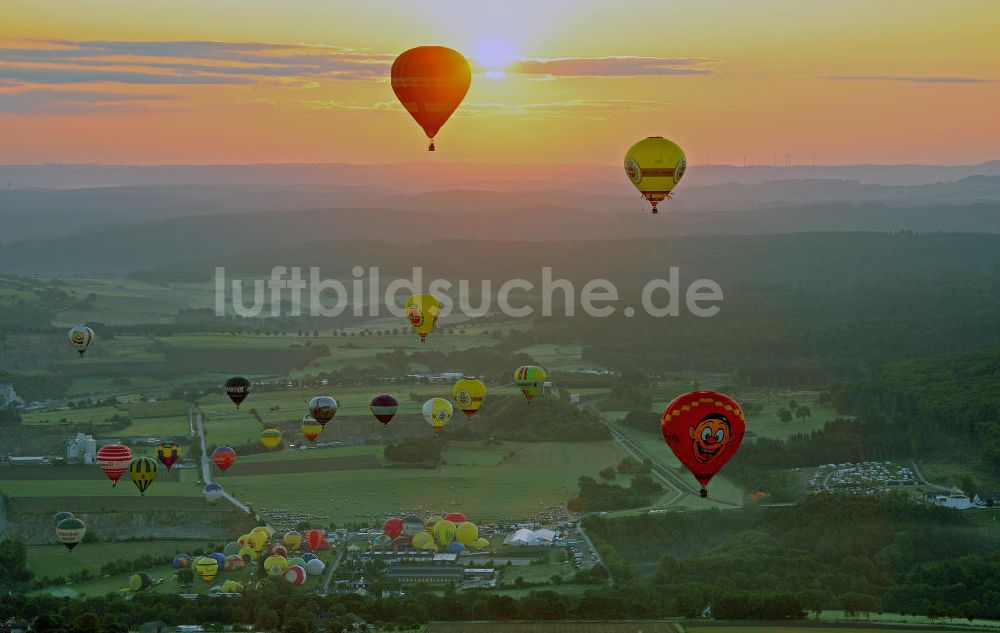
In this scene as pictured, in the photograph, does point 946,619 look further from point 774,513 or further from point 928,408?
point 928,408

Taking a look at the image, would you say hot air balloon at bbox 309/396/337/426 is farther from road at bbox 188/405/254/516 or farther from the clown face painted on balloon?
the clown face painted on balloon

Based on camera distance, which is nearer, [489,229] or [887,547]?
[887,547]

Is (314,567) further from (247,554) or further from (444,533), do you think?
(444,533)

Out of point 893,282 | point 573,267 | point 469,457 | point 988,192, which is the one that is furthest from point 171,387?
point 988,192

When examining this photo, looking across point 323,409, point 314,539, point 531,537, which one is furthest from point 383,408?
point 531,537

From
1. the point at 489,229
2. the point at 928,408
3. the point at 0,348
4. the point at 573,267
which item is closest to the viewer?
the point at 928,408

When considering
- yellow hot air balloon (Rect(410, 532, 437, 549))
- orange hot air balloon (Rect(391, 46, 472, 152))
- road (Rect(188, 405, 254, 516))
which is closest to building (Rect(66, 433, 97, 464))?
road (Rect(188, 405, 254, 516))

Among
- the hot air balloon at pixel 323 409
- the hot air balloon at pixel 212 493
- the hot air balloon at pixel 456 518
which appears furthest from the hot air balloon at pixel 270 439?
the hot air balloon at pixel 456 518
